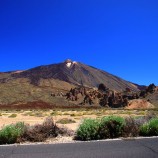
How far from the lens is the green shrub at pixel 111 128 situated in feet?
44.7

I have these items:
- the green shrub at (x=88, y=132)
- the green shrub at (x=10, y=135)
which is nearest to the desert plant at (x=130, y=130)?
the green shrub at (x=88, y=132)

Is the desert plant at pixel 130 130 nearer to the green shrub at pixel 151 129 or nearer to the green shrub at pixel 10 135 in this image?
the green shrub at pixel 151 129

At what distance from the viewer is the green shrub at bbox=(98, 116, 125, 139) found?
13.6 m

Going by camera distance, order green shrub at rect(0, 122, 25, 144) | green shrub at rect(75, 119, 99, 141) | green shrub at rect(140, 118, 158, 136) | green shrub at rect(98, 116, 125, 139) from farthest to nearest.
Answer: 1. green shrub at rect(140, 118, 158, 136)
2. green shrub at rect(98, 116, 125, 139)
3. green shrub at rect(75, 119, 99, 141)
4. green shrub at rect(0, 122, 25, 144)

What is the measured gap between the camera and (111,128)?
1385 centimetres

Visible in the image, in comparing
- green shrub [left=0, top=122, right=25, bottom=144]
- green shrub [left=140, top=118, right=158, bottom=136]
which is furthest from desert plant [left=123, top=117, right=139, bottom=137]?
green shrub [left=0, top=122, right=25, bottom=144]

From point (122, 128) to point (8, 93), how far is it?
385 feet

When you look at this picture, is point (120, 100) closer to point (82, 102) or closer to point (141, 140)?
point (82, 102)

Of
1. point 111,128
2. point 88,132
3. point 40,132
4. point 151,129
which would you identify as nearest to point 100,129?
point 111,128

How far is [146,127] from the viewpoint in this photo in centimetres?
1398

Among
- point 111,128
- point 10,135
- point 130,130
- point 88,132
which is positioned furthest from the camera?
point 130,130

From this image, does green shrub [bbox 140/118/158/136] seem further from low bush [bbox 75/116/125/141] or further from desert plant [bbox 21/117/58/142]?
desert plant [bbox 21/117/58/142]

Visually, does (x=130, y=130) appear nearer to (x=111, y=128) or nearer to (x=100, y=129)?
(x=111, y=128)

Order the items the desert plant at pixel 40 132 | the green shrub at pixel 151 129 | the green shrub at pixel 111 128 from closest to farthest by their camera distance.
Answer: the desert plant at pixel 40 132 < the green shrub at pixel 111 128 < the green shrub at pixel 151 129
